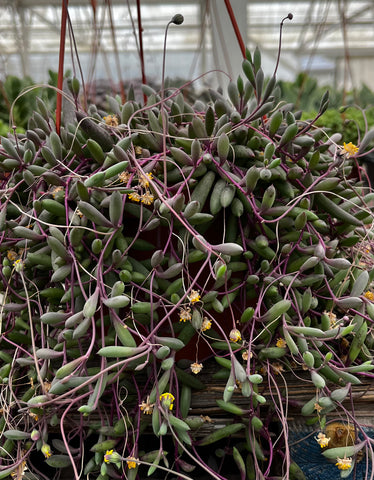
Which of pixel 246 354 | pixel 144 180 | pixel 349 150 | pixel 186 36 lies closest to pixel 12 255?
pixel 144 180

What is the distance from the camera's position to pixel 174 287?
0.51 metres

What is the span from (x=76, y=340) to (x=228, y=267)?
194 millimetres

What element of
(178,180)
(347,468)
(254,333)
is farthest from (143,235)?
(347,468)

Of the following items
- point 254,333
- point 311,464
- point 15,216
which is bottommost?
point 311,464

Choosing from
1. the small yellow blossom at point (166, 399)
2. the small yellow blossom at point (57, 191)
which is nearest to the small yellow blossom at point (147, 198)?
the small yellow blossom at point (57, 191)

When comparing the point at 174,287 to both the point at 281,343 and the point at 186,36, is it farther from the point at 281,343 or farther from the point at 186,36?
the point at 186,36

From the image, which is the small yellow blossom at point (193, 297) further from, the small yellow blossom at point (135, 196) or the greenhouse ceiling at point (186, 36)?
the greenhouse ceiling at point (186, 36)

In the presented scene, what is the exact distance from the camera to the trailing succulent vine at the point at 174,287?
19.5 inches

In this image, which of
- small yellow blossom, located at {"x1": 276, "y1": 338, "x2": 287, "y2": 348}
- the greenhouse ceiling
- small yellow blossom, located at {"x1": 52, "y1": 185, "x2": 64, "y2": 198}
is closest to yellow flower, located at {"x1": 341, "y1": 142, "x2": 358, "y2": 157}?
small yellow blossom, located at {"x1": 276, "y1": 338, "x2": 287, "y2": 348}

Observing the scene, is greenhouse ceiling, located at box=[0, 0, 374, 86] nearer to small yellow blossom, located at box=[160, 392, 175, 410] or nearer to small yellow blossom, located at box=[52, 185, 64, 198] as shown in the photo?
small yellow blossom, located at box=[52, 185, 64, 198]

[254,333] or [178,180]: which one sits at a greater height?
[178,180]

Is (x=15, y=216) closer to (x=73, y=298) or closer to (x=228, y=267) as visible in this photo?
(x=73, y=298)

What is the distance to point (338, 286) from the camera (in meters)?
0.59

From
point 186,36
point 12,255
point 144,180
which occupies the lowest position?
point 186,36
